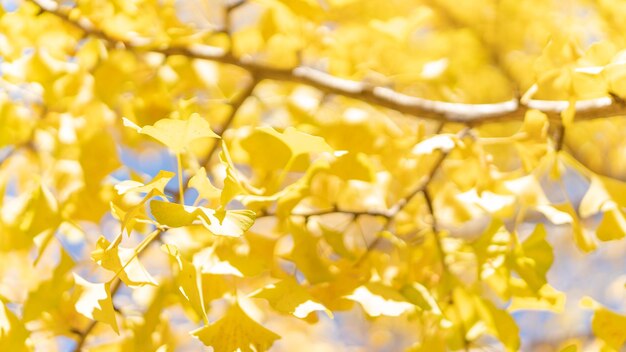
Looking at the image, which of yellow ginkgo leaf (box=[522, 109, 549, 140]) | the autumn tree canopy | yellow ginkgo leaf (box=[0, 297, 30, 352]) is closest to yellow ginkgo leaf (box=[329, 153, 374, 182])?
the autumn tree canopy

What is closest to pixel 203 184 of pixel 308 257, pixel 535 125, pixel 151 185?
pixel 151 185

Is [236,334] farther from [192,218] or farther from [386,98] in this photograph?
[386,98]

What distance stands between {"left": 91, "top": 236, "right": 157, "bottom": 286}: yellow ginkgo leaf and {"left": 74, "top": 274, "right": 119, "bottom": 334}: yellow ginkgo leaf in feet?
0.08

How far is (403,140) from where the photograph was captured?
59cm

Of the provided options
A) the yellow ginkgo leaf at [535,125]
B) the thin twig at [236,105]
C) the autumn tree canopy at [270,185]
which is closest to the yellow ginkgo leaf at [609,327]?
the autumn tree canopy at [270,185]

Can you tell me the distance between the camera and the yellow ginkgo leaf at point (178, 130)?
0.35 m

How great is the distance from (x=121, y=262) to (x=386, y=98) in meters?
0.30

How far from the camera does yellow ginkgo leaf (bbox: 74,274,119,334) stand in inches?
14.4

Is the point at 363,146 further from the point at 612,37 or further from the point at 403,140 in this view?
the point at 612,37

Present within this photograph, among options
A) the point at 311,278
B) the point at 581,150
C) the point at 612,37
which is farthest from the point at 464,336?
the point at 581,150

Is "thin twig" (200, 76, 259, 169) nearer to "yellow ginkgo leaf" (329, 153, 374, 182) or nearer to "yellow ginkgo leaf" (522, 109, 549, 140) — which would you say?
"yellow ginkgo leaf" (329, 153, 374, 182)

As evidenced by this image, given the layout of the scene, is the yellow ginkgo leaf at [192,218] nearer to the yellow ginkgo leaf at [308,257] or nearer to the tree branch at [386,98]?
the yellow ginkgo leaf at [308,257]

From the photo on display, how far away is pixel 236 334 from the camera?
15.8 inches

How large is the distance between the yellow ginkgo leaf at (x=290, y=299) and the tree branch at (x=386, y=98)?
0.71 feet
